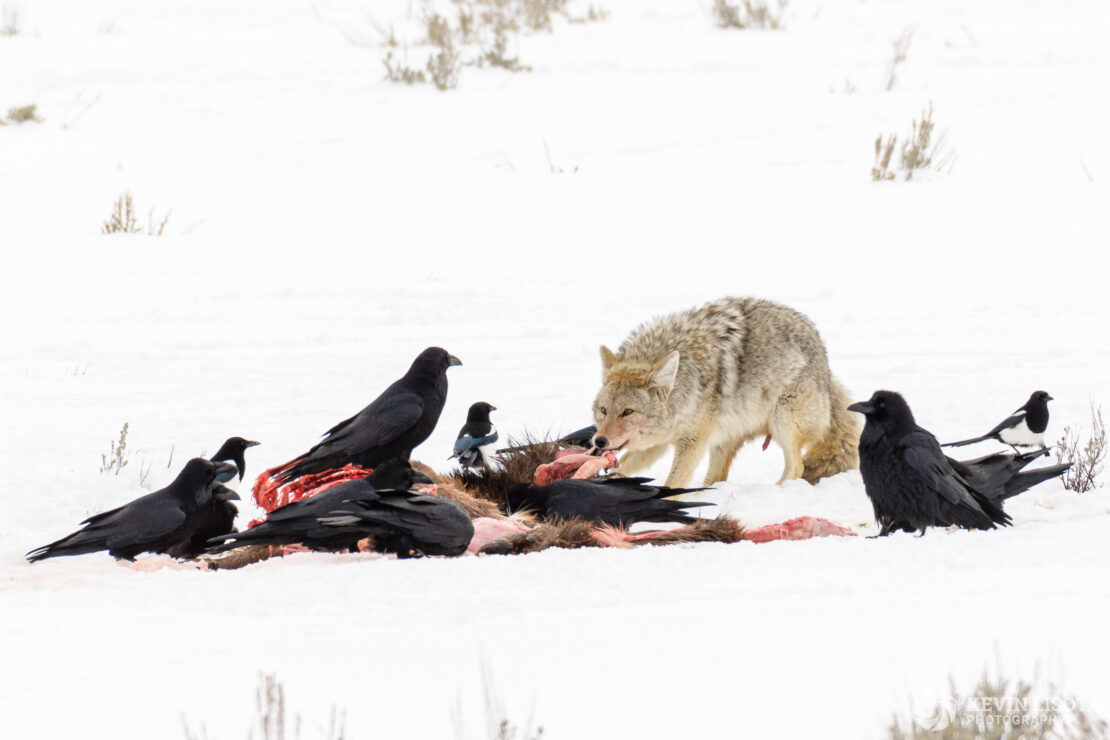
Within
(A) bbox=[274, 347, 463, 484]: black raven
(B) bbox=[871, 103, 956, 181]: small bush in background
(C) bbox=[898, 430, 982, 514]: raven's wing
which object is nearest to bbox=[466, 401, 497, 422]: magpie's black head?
(A) bbox=[274, 347, 463, 484]: black raven

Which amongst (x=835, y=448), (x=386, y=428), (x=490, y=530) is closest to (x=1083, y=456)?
(x=835, y=448)

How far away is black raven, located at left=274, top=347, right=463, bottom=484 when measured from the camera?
18.7ft

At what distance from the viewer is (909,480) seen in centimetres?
499

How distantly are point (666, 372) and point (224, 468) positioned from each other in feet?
7.59

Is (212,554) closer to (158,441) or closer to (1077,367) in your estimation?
(158,441)

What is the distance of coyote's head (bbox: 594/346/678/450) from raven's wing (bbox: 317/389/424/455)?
1.06 m

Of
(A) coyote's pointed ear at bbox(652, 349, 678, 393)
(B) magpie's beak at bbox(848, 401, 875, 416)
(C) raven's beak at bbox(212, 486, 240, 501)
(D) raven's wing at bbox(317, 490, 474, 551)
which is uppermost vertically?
(B) magpie's beak at bbox(848, 401, 875, 416)

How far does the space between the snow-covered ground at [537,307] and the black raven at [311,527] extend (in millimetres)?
107

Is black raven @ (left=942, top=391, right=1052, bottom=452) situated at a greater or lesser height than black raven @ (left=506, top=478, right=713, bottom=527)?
greater

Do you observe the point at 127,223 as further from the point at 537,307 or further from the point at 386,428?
the point at 386,428

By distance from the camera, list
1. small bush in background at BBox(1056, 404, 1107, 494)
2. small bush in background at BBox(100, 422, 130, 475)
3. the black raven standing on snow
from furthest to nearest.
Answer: small bush in background at BBox(100, 422, 130, 475) → small bush in background at BBox(1056, 404, 1107, 494) → the black raven standing on snow

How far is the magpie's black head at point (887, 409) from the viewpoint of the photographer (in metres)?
5.18

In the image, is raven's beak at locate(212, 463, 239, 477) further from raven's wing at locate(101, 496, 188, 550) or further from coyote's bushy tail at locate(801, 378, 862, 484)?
coyote's bushy tail at locate(801, 378, 862, 484)

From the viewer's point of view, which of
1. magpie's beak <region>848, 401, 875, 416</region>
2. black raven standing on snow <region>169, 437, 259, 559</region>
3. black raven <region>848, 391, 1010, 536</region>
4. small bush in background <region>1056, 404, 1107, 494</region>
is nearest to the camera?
black raven <region>848, 391, 1010, 536</region>
